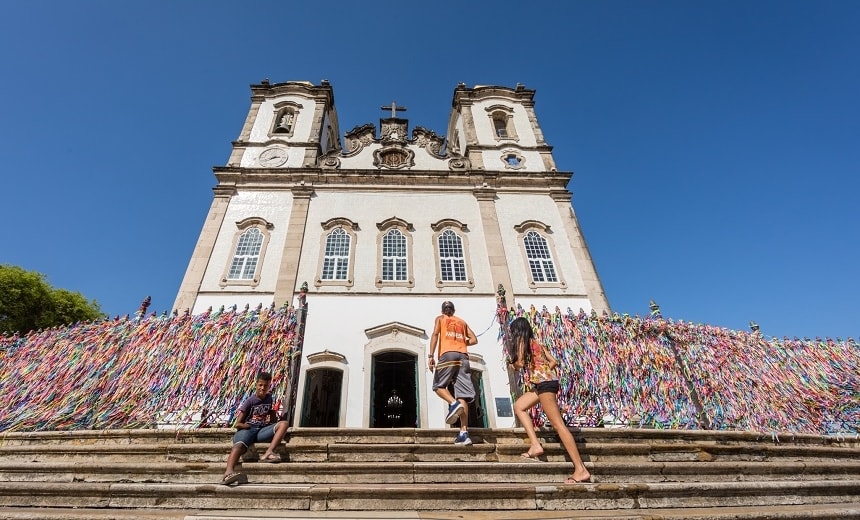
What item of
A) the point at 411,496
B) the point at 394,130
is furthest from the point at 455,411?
the point at 394,130

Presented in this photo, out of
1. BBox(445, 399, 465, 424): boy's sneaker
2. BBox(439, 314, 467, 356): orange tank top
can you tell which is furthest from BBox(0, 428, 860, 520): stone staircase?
BBox(439, 314, 467, 356): orange tank top

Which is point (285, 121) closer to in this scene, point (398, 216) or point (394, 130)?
point (394, 130)

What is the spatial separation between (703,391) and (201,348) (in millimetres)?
10799

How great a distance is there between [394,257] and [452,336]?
749 centimetres

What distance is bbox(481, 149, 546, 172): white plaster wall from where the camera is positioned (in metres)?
15.9

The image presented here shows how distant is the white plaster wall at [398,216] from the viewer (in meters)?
12.0

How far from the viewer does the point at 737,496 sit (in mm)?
3900

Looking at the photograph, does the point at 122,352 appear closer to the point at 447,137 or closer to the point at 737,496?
the point at 737,496

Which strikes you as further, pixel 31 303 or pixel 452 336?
pixel 31 303

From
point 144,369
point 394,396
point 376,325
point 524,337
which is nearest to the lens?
point 524,337

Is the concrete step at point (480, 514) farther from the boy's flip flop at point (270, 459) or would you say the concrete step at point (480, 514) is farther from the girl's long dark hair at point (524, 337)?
the girl's long dark hair at point (524, 337)

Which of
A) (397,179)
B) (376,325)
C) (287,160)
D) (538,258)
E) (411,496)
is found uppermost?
(287,160)

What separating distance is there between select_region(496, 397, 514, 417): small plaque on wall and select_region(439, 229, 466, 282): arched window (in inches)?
155

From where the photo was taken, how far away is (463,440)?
4.83 m
